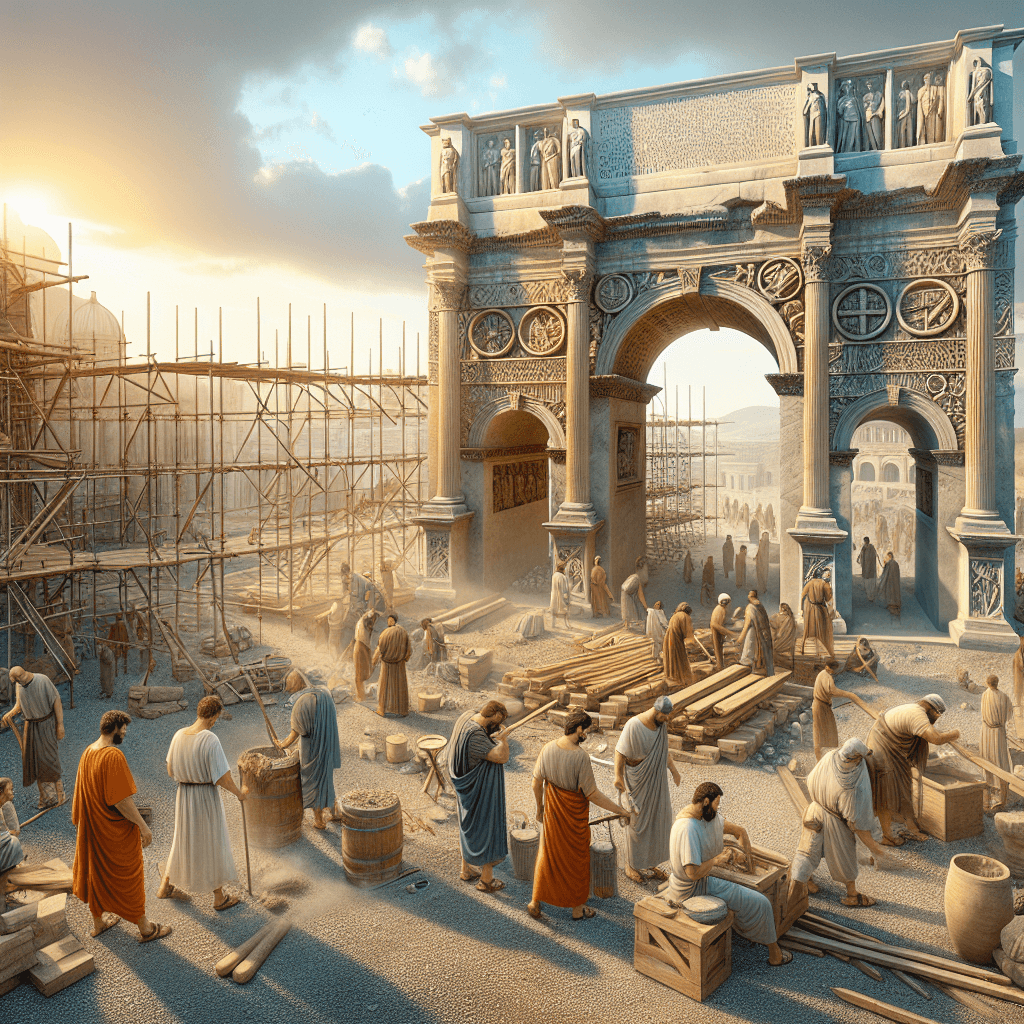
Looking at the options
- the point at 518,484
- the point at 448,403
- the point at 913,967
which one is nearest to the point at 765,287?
the point at 448,403

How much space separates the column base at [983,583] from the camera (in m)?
14.5

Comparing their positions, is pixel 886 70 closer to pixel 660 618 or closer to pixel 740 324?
pixel 740 324

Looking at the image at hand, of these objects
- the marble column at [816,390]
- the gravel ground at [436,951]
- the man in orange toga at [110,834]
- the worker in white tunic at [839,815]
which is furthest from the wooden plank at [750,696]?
the man in orange toga at [110,834]

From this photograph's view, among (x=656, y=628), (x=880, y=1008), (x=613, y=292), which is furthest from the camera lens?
(x=613, y=292)

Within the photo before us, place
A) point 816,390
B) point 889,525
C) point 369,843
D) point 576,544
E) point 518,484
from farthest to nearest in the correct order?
point 889,525 < point 518,484 < point 576,544 < point 816,390 < point 369,843

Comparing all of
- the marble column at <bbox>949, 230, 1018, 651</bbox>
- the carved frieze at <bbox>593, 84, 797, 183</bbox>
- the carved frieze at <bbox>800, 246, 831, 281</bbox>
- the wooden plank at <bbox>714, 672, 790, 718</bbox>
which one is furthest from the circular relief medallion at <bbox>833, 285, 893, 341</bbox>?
the wooden plank at <bbox>714, 672, 790, 718</bbox>

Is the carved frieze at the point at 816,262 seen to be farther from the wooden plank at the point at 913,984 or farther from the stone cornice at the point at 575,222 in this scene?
the wooden plank at the point at 913,984

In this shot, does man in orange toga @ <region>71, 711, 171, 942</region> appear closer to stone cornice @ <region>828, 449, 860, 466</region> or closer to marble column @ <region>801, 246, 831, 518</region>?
marble column @ <region>801, 246, 831, 518</region>

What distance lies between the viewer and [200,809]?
21.0ft

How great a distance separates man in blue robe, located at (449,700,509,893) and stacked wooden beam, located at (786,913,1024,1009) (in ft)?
8.49

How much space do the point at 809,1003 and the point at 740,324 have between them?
16.2 m

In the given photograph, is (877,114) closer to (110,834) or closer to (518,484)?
(518,484)

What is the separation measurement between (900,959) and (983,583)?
36.6ft

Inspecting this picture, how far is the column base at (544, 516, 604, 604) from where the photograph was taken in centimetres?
1736
